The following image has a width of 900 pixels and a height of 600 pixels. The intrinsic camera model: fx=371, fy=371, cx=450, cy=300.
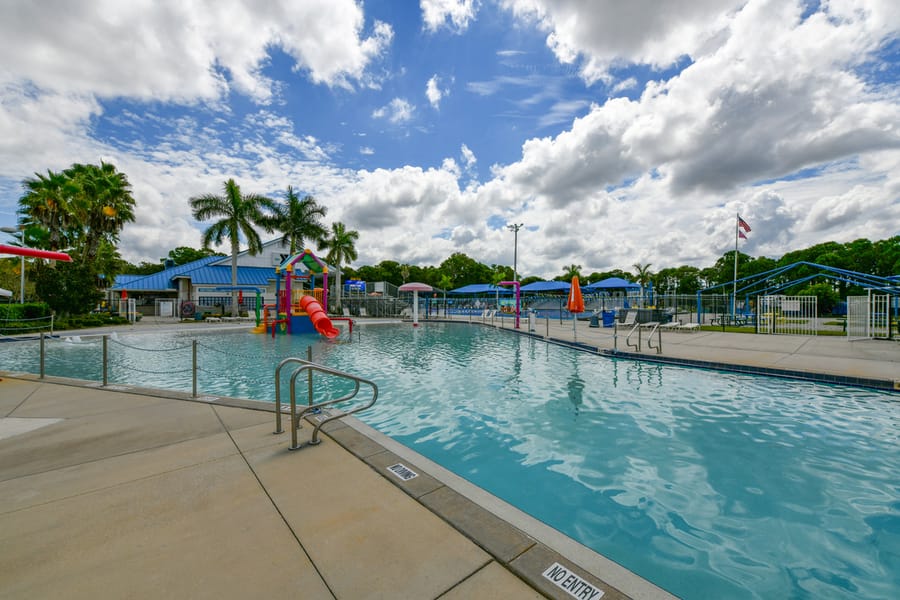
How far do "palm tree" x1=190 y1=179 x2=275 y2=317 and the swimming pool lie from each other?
70.3 feet

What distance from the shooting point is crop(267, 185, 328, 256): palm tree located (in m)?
32.1

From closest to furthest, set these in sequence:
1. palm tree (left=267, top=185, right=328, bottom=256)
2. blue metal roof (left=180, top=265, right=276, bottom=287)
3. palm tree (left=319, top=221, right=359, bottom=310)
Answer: palm tree (left=267, top=185, right=328, bottom=256) → blue metal roof (left=180, top=265, right=276, bottom=287) → palm tree (left=319, top=221, right=359, bottom=310)

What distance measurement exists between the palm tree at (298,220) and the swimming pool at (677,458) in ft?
78.6

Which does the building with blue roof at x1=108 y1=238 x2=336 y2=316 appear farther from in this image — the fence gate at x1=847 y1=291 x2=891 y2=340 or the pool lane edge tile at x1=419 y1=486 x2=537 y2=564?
the fence gate at x1=847 y1=291 x2=891 y2=340

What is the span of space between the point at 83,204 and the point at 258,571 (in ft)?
102

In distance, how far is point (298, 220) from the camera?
107ft

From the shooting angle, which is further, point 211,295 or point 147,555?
point 211,295

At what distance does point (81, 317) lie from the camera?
20469 mm

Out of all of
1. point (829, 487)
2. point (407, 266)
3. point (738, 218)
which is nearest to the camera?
point (829, 487)

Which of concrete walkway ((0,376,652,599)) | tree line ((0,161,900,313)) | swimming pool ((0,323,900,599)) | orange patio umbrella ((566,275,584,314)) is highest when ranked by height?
tree line ((0,161,900,313))

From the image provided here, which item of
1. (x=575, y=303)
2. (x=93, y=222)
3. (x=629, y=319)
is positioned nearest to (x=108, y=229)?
(x=93, y=222)

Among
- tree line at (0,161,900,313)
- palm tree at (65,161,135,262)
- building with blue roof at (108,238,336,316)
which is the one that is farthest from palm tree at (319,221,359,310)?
palm tree at (65,161,135,262)

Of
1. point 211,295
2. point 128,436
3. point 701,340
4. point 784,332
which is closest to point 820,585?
point 128,436

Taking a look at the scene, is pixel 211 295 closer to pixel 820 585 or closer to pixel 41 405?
pixel 41 405
